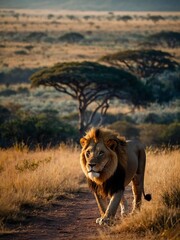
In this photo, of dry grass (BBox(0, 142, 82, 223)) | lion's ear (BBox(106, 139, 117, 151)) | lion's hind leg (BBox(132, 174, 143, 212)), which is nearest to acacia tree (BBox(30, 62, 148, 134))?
dry grass (BBox(0, 142, 82, 223))

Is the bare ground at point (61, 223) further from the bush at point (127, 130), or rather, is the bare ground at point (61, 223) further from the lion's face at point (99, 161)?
the bush at point (127, 130)

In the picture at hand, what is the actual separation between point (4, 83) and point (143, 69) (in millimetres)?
13854

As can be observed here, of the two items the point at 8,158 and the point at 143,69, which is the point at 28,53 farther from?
the point at 8,158

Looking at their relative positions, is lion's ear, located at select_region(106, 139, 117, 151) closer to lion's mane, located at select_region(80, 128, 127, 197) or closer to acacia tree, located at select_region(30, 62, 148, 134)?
lion's mane, located at select_region(80, 128, 127, 197)

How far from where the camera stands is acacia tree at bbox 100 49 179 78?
1593 inches

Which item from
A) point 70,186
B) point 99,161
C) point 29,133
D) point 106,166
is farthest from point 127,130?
point 99,161

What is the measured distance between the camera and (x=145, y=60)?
42031mm

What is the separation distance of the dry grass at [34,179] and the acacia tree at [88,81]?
12.4 meters

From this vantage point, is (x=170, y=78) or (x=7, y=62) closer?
(x=170, y=78)

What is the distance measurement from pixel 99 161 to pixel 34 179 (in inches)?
114

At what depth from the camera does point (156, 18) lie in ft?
428

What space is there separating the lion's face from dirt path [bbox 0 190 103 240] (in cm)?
67

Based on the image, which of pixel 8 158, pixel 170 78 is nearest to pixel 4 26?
pixel 170 78

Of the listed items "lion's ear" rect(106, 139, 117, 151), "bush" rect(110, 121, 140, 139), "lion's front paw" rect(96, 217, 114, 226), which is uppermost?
"lion's ear" rect(106, 139, 117, 151)
